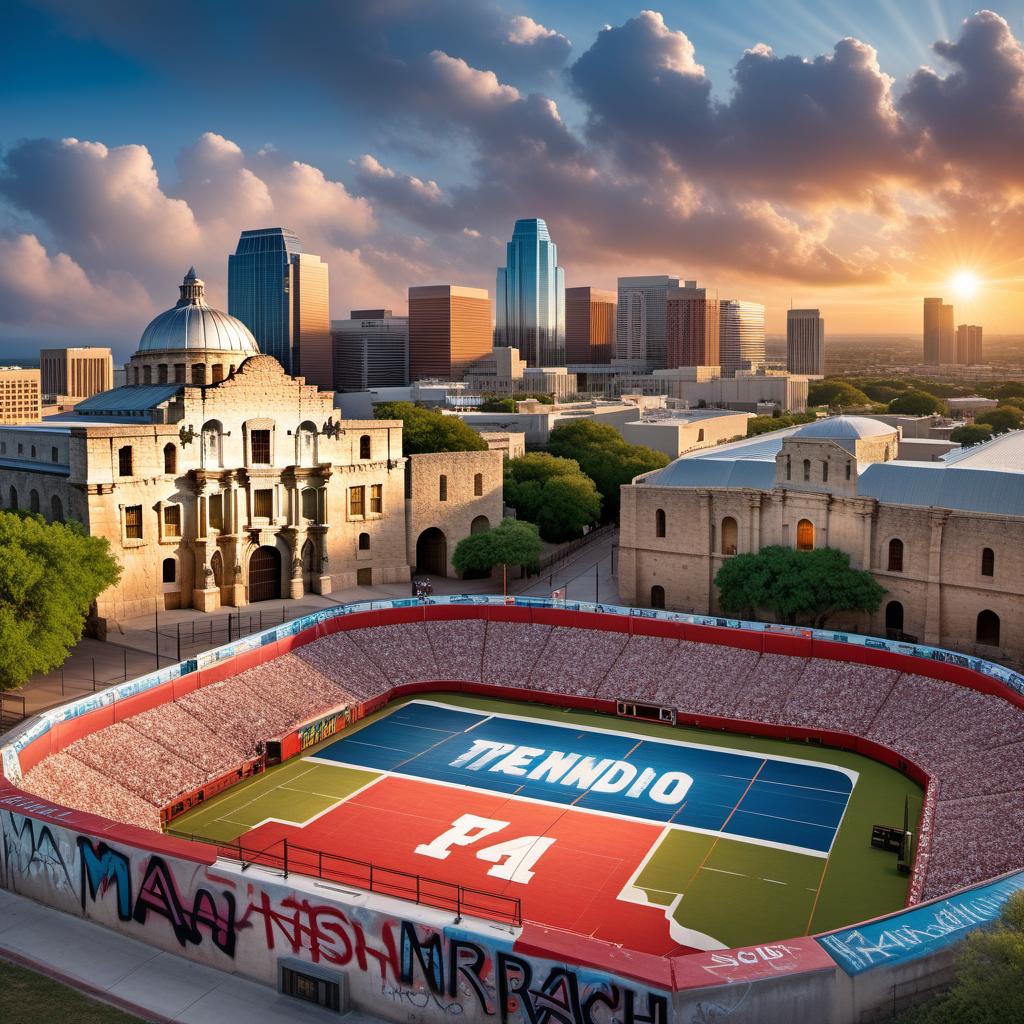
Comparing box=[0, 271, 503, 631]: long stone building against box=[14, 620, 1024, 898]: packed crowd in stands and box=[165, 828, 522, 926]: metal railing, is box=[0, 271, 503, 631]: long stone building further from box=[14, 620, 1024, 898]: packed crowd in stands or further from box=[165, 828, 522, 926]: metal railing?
box=[165, 828, 522, 926]: metal railing

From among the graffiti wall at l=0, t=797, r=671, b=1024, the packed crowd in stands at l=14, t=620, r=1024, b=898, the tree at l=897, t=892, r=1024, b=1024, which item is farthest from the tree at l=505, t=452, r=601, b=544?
the tree at l=897, t=892, r=1024, b=1024

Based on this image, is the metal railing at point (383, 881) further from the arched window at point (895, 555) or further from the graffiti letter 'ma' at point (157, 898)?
the arched window at point (895, 555)

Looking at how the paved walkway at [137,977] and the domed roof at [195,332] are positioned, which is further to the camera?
the domed roof at [195,332]

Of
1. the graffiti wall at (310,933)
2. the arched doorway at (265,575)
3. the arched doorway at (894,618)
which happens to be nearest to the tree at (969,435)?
the arched doorway at (894,618)

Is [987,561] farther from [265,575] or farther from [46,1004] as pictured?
[46,1004]

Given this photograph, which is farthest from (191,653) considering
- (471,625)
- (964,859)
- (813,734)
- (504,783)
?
(964,859)

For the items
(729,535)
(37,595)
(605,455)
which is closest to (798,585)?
(729,535)
